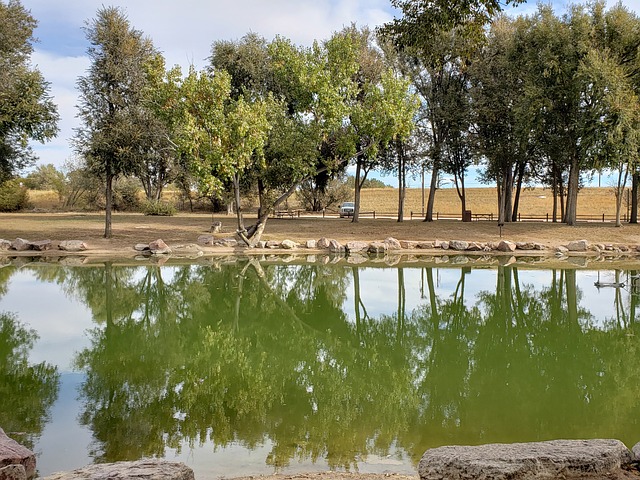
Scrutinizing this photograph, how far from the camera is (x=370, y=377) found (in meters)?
8.95

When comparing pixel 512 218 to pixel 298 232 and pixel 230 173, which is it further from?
pixel 230 173

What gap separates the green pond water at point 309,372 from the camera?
6336mm

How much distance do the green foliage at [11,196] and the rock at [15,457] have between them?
54352 mm

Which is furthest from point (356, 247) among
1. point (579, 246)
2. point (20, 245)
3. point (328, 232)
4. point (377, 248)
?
point (20, 245)

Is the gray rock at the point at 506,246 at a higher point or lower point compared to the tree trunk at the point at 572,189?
lower

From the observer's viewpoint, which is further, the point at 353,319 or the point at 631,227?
the point at 631,227

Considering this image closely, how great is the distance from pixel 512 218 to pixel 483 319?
32251 millimetres

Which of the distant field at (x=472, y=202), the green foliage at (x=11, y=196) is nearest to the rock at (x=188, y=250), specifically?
the green foliage at (x=11, y=196)

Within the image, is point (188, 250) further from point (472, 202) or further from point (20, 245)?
point (472, 202)

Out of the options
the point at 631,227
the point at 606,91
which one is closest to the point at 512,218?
the point at 631,227

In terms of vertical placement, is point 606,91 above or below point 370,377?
A: above

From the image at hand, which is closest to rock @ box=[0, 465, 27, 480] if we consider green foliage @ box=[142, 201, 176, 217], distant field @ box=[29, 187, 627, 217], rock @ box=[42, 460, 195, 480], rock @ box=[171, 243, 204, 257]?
rock @ box=[42, 460, 195, 480]

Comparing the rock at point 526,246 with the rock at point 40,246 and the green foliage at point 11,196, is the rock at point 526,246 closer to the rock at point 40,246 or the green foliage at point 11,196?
the rock at point 40,246

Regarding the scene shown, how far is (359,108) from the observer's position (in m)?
26.6
